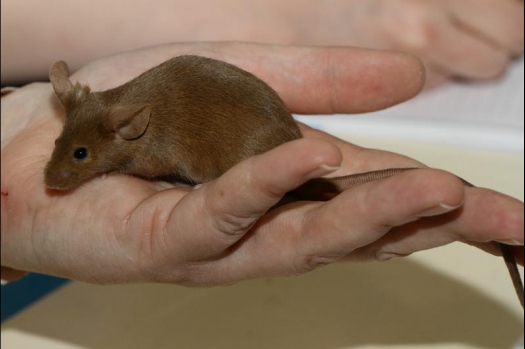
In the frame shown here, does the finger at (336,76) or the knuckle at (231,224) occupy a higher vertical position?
the finger at (336,76)

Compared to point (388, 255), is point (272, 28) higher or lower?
higher

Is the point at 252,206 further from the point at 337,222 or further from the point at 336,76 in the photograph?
the point at 336,76

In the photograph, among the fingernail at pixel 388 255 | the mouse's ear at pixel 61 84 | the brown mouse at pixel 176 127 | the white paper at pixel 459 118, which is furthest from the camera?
the white paper at pixel 459 118

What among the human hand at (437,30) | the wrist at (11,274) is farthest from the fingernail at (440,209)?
the human hand at (437,30)

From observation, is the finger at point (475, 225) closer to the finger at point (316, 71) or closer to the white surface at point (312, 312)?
the white surface at point (312, 312)

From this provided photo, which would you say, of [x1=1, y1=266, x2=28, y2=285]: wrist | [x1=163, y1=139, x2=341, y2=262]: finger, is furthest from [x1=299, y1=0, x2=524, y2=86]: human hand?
[x1=163, y1=139, x2=341, y2=262]: finger

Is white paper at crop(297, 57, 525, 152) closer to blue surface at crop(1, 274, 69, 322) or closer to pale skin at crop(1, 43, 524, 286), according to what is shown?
pale skin at crop(1, 43, 524, 286)

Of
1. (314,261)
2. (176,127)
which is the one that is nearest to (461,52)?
(176,127)

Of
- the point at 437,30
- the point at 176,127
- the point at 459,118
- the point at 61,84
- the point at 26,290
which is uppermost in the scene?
the point at 61,84

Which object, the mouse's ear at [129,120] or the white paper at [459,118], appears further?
the white paper at [459,118]
